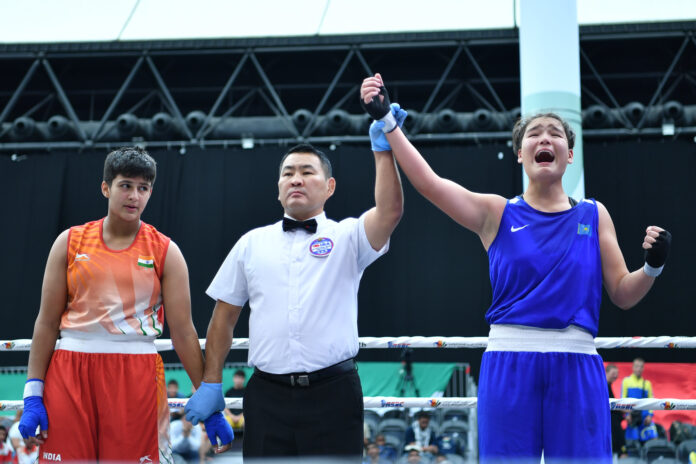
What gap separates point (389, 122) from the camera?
6.53ft

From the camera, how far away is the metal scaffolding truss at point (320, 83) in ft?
31.7

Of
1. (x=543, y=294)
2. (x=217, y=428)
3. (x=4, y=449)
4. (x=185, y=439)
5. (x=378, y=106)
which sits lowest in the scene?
(x=4, y=449)

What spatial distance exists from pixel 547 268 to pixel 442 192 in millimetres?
364

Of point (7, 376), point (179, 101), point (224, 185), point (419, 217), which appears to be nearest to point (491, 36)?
point (419, 217)

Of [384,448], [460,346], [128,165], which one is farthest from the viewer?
[384,448]

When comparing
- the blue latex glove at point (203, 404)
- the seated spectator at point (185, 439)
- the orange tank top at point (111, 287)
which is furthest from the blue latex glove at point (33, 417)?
the seated spectator at point (185, 439)

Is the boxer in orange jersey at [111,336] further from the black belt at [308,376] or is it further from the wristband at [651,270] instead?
the wristband at [651,270]

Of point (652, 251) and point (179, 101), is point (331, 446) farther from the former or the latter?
point (179, 101)

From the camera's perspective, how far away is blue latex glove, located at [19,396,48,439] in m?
1.98

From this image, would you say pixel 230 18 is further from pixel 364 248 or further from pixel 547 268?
pixel 547 268

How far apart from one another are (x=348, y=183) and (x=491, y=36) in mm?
2879

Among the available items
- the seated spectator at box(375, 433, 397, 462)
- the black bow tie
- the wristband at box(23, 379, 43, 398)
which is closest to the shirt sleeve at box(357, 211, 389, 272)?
the black bow tie

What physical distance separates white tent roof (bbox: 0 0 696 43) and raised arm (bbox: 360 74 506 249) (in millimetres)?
8175

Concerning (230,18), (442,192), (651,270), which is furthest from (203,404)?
(230,18)
